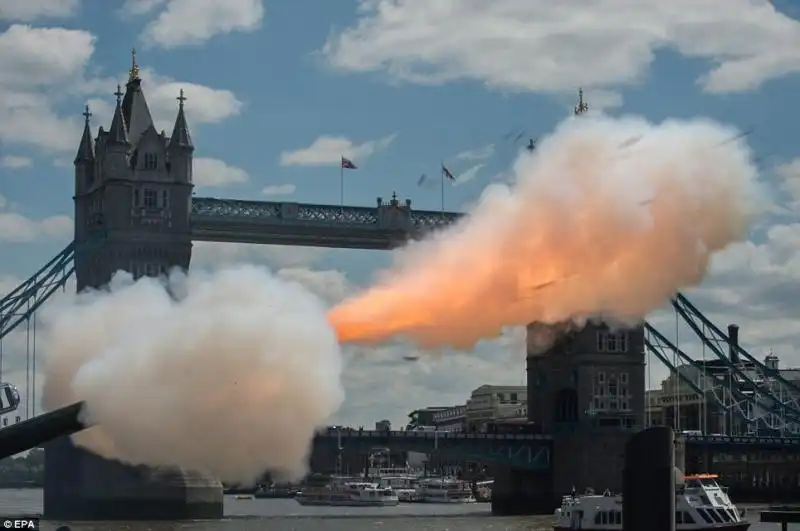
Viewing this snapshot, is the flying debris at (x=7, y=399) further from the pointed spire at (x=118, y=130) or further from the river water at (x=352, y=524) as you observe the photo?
the pointed spire at (x=118, y=130)

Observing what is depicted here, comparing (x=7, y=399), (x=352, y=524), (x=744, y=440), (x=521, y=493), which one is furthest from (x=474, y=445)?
(x=7, y=399)

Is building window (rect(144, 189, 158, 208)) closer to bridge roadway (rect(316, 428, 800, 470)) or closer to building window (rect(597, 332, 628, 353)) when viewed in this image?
bridge roadway (rect(316, 428, 800, 470))

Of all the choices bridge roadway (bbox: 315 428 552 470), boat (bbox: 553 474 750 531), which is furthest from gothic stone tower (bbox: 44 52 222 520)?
boat (bbox: 553 474 750 531)

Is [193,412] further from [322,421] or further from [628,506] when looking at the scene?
[628,506]

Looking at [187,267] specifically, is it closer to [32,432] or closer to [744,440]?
[744,440]

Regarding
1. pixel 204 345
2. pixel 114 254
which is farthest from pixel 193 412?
pixel 114 254

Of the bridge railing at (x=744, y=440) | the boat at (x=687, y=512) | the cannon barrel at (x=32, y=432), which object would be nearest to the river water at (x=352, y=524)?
the boat at (x=687, y=512)
